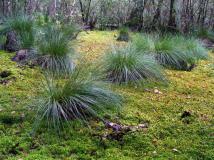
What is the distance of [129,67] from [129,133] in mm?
1827

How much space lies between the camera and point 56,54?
566 cm

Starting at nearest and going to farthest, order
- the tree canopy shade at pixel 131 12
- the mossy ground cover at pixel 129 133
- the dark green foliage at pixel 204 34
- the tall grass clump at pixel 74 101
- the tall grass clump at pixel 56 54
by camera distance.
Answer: the mossy ground cover at pixel 129 133 → the tall grass clump at pixel 74 101 → the tall grass clump at pixel 56 54 → the tree canopy shade at pixel 131 12 → the dark green foliage at pixel 204 34

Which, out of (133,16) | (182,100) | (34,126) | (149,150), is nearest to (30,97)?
(34,126)

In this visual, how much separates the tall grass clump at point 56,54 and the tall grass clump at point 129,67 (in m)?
0.67

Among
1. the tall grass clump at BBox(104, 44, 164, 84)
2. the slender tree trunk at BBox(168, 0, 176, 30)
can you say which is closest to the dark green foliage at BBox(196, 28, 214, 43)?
the slender tree trunk at BBox(168, 0, 176, 30)

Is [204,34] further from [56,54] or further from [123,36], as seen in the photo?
Answer: [56,54]

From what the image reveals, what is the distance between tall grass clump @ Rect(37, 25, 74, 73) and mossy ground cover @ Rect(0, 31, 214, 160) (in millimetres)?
561

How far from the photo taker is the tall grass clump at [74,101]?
3.70 metres

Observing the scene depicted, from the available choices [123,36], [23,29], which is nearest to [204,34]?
[123,36]

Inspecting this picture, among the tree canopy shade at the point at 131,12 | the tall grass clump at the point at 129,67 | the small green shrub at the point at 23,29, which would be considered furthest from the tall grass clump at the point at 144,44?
the tree canopy shade at the point at 131,12

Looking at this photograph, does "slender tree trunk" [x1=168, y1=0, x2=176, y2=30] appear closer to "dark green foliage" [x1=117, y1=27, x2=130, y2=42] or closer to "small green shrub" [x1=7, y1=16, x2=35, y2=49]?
"dark green foliage" [x1=117, y1=27, x2=130, y2=42]

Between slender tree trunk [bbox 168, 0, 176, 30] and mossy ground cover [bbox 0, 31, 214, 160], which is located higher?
slender tree trunk [bbox 168, 0, 176, 30]

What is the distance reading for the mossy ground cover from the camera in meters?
3.27

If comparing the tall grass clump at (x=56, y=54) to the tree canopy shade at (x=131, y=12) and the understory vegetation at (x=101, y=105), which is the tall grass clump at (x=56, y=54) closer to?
the understory vegetation at (x=101, y=105)
